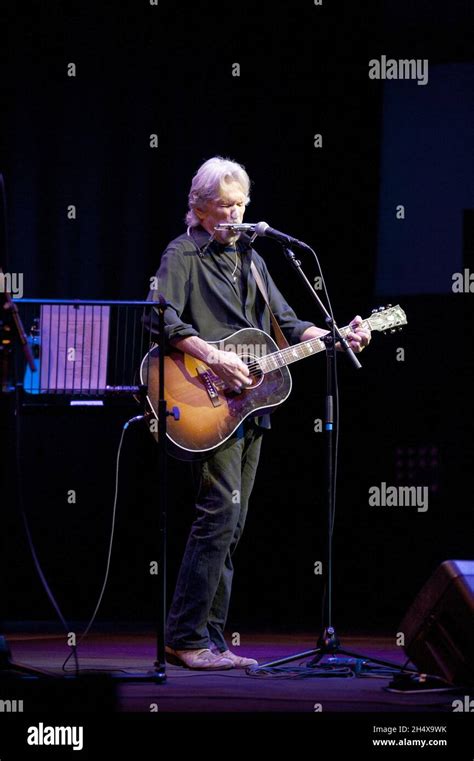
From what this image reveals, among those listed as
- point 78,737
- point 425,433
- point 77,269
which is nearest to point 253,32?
point 77,269

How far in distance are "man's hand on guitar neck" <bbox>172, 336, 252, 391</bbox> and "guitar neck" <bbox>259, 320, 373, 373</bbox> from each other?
0.13 meters

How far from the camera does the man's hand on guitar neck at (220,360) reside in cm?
436

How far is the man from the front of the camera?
4.39 meters

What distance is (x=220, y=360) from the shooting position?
4371mm

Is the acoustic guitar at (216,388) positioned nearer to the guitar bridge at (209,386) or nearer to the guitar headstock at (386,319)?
the guitar bridge at (209,386)

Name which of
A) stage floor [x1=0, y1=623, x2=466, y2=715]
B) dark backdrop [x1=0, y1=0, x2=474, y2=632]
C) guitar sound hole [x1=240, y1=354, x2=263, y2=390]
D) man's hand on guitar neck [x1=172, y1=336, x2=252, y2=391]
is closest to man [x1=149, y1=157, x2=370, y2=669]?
man's hand on guitar neck [x1=172, y1=336, x2=252, y2=391]

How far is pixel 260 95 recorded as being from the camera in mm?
5961

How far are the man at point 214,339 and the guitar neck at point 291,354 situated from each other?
104mm

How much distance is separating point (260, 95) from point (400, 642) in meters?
2.99

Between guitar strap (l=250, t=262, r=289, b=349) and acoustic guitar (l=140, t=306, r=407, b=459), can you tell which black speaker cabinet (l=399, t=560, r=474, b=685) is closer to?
acoustic guitar (l=140, t=306, r=407, b=459)

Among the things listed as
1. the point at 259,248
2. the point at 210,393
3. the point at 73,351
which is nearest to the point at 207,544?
the point at 210,393

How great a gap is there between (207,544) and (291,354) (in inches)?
34.0

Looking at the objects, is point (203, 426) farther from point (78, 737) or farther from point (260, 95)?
point (260, 95)

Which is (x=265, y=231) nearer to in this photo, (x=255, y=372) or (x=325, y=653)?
(x=255, y=372)
